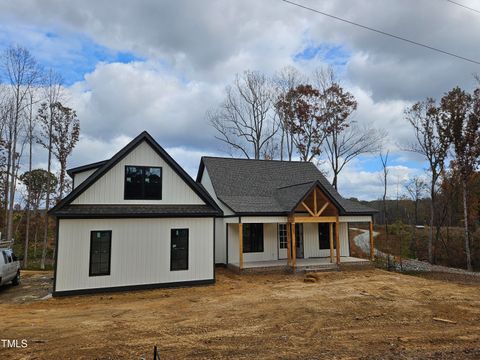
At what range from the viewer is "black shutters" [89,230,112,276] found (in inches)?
446

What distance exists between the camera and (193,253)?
12.7m

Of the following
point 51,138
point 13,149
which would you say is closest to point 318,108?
Result: point 51,138

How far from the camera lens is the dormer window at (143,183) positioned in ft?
40.9

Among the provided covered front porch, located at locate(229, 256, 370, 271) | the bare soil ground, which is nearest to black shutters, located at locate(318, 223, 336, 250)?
covered front porch, located at locate(229, 256, 370, 271)

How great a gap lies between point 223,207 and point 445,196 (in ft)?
72.4

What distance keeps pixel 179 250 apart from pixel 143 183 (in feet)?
9.49

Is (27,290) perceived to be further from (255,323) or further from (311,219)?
(311,219)

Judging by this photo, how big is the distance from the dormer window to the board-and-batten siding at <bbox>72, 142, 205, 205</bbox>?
14 cm

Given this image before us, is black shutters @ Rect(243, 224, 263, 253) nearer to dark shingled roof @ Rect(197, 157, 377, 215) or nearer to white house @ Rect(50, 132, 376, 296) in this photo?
white house @ Rect(50, 132, 376, 296)

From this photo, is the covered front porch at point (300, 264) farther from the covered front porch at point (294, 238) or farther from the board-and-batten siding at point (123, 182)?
the board-and-batten siding at point (123, 182)

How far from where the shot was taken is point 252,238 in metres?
16.9

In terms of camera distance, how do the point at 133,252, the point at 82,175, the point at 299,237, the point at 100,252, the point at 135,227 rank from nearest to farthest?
the point at 100,252
the point at 133,252
the point at 135,227
the point at 82,175
the point at 299,237

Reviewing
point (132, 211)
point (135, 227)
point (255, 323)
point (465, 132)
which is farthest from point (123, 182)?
point (465, 132)

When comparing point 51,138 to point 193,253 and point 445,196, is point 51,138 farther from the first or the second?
point 445,196
